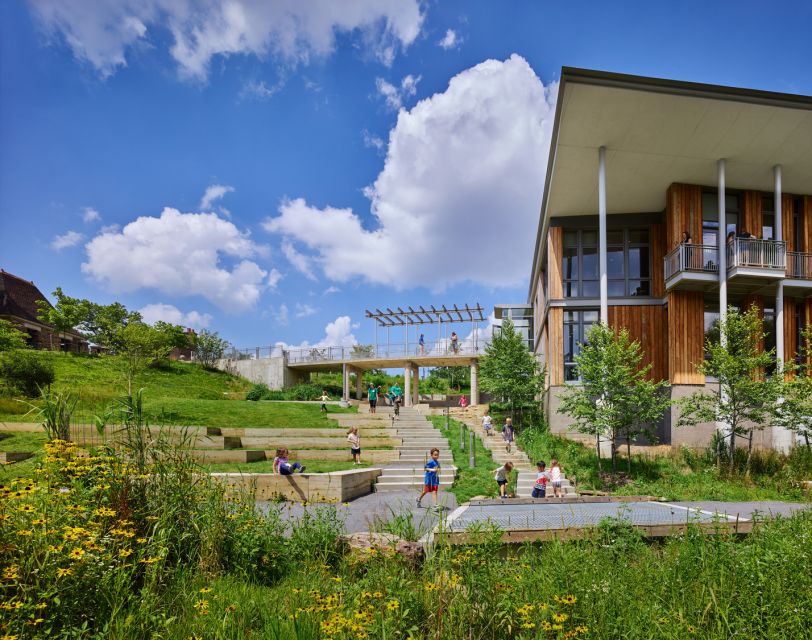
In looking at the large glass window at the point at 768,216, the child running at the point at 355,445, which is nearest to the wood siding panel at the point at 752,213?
the large glass window at the point at 768,216

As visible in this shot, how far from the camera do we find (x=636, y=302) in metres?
21.9

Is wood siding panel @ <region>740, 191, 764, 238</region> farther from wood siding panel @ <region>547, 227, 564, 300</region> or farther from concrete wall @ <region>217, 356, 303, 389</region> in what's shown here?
concrete wall @ <region>217, 356, 303, 389</region>

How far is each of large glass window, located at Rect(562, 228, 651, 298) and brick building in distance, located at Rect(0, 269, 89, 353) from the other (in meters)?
43.9

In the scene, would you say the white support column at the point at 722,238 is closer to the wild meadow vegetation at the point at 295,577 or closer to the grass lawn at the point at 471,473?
the grass lawn at the point at 471,473

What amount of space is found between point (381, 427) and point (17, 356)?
16838 mm

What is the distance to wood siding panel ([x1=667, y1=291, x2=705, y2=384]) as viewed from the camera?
63.0 feet

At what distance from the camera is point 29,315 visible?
164 feet

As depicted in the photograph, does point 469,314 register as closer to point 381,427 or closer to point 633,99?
point 381,427

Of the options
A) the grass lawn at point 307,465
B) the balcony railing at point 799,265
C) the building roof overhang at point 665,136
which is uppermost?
the building roof overhang at point 665,136

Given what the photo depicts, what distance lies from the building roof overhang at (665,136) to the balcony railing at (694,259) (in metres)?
2.75

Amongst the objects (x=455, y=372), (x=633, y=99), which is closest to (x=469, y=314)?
(x=455, y=372)

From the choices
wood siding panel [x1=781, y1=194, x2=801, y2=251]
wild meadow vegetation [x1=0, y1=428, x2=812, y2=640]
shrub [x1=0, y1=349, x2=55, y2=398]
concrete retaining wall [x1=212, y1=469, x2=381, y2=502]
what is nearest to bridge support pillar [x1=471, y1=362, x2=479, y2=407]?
wood siding panel [x1=781, y1=194, x2=801, y2=251]

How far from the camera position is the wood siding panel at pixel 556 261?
22844 millimetres

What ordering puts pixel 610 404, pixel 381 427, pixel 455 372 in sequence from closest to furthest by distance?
pixel 610 404
pixel 381 427
pixel 455 372
